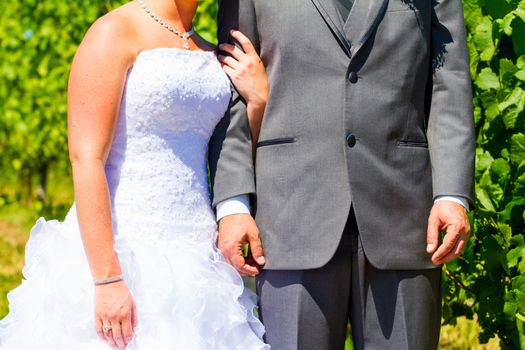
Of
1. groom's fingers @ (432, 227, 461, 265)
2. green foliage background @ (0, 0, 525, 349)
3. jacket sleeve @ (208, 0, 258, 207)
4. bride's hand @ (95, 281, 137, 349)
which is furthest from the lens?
green foliage background @ (0, 0, 525, 349)

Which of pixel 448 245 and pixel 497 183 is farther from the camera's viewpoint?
pixel 497 183

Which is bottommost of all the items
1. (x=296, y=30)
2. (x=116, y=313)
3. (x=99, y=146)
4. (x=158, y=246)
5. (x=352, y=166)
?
(x=116, y=313)

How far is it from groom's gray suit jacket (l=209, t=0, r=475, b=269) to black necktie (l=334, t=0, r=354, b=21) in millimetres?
39

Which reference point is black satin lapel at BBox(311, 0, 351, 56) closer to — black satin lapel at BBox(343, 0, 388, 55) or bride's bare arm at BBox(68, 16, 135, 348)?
black satin lapel at BBox(343, 0, 388, 55)

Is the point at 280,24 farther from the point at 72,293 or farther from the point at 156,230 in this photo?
the point at 72,293

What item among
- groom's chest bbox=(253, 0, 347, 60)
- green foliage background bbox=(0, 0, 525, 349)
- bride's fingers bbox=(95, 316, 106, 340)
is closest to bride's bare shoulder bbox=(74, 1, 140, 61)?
groom's chest bbox=(253, 0, 347, 60)

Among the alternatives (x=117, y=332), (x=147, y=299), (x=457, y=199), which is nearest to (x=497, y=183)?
(x=457, y=199)

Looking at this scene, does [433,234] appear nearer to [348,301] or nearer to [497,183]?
[348,301]

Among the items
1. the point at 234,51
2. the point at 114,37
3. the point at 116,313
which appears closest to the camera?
the point at 116,313

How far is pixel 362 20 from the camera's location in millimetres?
2709

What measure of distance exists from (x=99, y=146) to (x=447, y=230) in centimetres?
105

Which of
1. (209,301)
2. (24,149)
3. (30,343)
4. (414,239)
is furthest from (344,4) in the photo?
(24,149)

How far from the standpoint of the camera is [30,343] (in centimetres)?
261

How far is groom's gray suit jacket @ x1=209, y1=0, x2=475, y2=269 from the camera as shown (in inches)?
106
